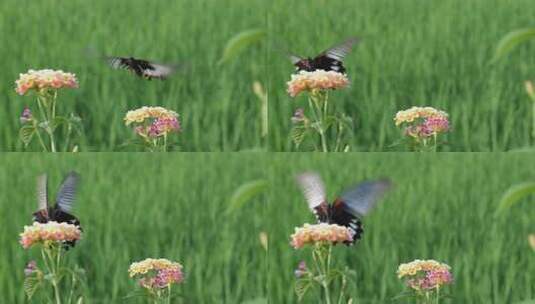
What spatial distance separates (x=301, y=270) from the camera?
3.71m

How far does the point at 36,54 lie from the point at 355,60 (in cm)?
117

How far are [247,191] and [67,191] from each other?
657 mm

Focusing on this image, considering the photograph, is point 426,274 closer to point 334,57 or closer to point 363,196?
point 363,196

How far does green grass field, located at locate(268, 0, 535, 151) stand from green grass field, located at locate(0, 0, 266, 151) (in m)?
0.12

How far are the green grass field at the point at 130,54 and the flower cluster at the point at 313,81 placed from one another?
4.5 inches

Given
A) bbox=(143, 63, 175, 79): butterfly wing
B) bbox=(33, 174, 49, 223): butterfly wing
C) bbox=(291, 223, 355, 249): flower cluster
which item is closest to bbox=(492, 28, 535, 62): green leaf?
bbox=(291, 223, 355, 249): flower cluster

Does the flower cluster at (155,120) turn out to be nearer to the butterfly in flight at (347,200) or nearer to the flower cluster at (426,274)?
the butterfly in flight at (347,200)

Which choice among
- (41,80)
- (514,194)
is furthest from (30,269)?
(514,194)

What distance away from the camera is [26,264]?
12.3ft

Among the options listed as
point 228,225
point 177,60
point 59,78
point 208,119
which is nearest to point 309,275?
point 228,225

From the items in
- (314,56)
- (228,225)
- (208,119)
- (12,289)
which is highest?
(314,56)

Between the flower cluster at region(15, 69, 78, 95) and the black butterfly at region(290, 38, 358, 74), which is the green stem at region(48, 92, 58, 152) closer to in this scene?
the flower cluster at region(15, 69, 78, 95)

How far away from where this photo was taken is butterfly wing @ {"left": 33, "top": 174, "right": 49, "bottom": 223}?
3736mm

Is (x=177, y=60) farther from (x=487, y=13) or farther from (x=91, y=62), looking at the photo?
(x=487, y=13)
